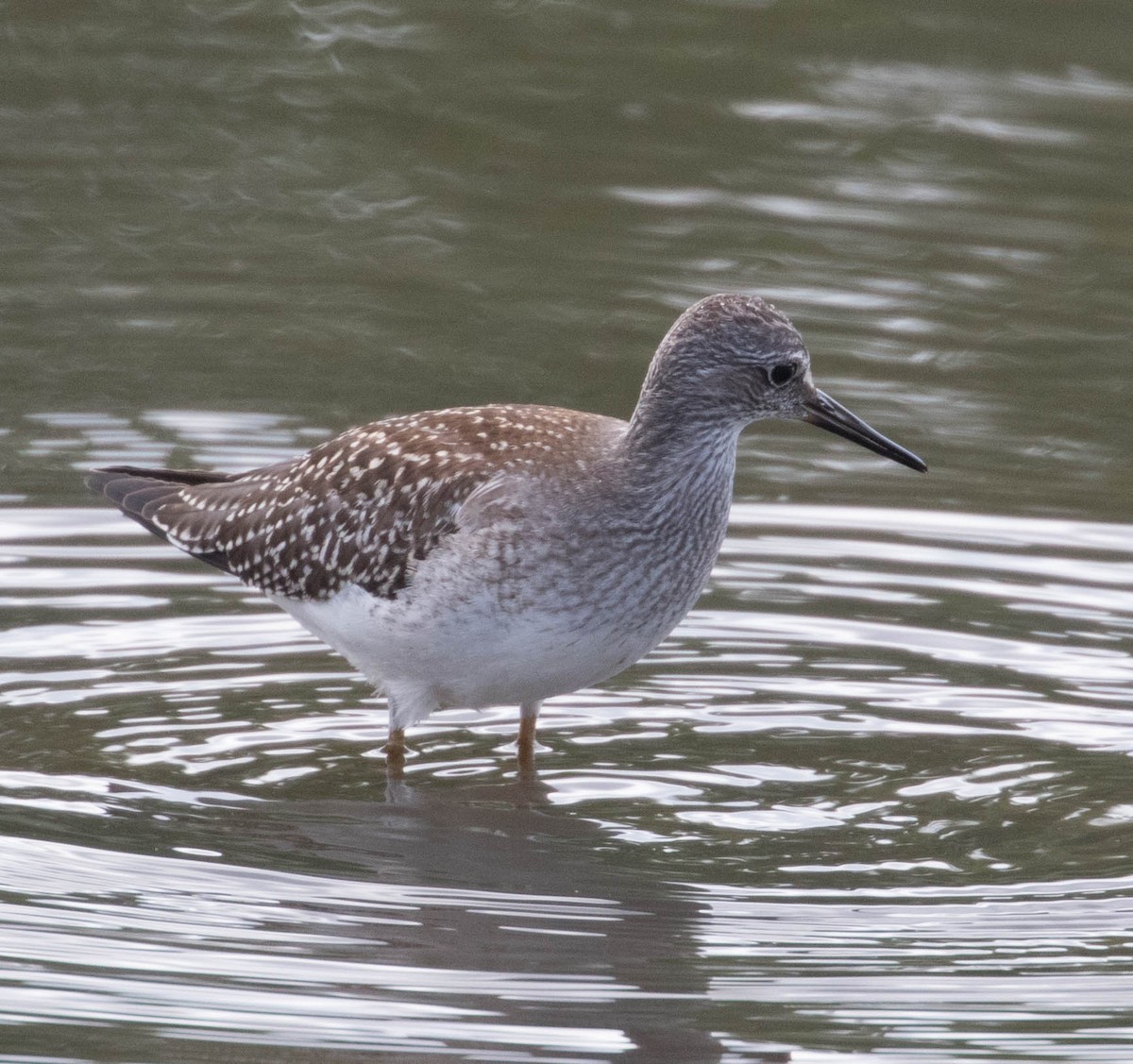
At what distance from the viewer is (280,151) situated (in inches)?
680

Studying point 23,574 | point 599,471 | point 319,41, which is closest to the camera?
point 599,471

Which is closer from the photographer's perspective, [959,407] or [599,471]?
[599,471]

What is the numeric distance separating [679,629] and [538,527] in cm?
249

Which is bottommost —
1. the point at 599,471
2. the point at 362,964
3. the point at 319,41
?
the point at 362,964

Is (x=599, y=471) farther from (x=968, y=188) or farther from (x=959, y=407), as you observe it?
(x=968, y=188)

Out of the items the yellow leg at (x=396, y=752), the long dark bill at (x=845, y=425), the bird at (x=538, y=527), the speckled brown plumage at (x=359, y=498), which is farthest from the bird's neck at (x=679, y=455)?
the yellow leg at (x=396, y=752)

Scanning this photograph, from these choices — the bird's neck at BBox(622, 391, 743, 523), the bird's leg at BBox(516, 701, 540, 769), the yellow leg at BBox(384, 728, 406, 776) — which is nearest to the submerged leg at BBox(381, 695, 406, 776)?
the yellow leg at BBox(384, 728, 406, 776)

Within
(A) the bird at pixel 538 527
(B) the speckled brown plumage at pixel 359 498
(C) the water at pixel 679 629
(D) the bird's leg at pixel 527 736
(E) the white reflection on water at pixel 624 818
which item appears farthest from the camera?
(D) the bird's leg at pixel 527 736

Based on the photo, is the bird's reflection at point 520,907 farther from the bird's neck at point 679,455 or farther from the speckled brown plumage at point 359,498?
the bird's neck at point 679,455

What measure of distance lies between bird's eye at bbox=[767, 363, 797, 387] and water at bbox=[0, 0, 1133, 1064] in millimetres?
1712

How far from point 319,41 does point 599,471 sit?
33.0 feet

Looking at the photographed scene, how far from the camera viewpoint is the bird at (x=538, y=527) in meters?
9.06

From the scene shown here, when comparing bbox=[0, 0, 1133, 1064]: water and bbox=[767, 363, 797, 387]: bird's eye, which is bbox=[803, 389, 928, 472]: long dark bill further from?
bbox=[0, 0, 1133, 1064]: water

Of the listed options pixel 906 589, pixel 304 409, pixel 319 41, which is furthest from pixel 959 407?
pixel 319 41
